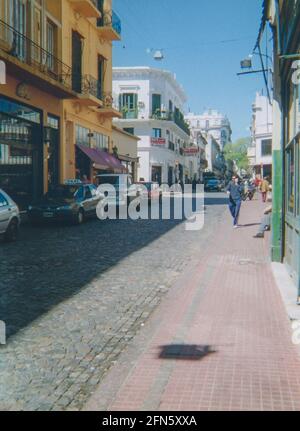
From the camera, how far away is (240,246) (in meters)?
12.8

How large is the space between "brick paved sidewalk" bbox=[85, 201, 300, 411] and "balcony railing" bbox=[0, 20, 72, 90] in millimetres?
12708

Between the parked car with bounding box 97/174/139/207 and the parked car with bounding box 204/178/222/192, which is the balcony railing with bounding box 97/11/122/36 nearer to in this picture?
the parked car with bounding box 97/174/139/207

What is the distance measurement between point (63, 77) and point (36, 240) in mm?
12215

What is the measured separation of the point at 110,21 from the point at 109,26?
1.72ft

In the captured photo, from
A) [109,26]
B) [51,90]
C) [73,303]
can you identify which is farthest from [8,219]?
[109,26]

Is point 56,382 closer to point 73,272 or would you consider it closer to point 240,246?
point 73,272

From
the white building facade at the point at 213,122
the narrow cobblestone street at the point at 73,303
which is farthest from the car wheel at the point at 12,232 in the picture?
the white building facade at the point at 213,122

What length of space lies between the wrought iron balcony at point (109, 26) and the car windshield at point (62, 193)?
13563 millimetres

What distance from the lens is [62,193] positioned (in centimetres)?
1844

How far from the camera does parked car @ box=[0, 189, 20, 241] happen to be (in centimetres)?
1248

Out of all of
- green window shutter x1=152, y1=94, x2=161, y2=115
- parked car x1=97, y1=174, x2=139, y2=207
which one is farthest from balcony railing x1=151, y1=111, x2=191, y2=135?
parked car x1=97, y1=174, x2=139, y2=207

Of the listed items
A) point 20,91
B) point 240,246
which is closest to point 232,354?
point 240,246

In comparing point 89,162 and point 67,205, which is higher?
point 89,162

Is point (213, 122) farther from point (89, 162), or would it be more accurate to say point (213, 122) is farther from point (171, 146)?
point (89, 162)
